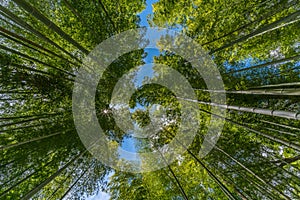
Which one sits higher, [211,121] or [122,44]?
[122,44]

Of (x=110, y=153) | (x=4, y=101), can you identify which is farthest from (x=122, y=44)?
(x=110, y=153)

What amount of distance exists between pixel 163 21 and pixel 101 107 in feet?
11.0

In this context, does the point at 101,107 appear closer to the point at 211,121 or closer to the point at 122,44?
the point at 122,44

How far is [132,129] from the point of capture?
721 cm

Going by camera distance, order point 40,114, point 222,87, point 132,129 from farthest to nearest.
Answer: point 132,129, point 222,87, point 40,114

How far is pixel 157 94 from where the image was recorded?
19.5 ft

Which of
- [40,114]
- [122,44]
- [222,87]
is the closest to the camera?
[40,114]

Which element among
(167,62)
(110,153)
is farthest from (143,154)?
(167,62)

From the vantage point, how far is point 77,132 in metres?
4.70

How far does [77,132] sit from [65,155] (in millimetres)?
608

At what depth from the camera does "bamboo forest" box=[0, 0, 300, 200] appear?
3424 mm

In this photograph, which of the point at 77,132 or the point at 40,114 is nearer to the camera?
the point at 40,114

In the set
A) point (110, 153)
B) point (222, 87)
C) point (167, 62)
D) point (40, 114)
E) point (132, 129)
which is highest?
point (167, 62)

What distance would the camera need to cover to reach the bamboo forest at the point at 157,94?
3.42m
